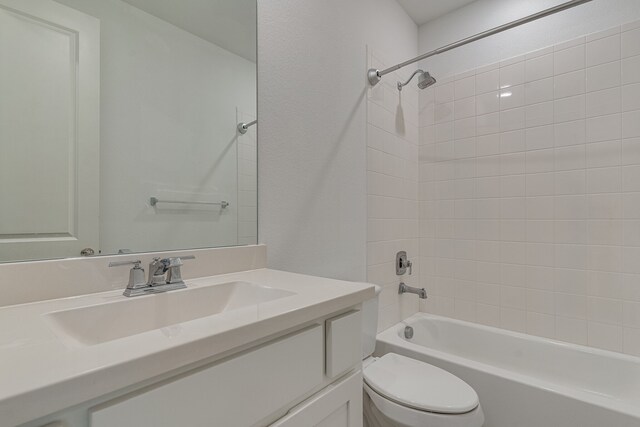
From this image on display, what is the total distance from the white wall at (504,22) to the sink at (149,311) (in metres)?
2.08

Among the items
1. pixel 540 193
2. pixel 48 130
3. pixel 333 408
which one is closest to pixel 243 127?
pixel 48 130

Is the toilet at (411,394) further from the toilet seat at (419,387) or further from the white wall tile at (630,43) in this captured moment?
the white wall tile at (630,43)

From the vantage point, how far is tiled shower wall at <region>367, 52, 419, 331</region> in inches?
72.2

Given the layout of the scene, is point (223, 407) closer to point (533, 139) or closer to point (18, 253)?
point (18, 253)

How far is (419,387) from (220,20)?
62.8 inches

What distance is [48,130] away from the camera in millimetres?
770

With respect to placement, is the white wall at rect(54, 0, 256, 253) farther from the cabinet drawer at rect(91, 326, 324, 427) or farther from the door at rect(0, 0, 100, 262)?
the cabinet drawer at rect(91, 326, 324, 427)

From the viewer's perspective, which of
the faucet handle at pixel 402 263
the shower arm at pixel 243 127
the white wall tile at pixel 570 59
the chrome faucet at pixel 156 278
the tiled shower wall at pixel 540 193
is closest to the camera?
the chrome faucet at pixel 156 278

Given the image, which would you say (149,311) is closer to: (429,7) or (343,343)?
(343,343)

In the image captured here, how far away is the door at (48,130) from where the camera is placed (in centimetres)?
72

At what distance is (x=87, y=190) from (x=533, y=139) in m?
2.17

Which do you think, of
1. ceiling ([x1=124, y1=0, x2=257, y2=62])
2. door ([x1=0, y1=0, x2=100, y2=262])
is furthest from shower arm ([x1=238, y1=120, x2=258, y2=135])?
door ([x1=0, y1=0, x2=100, y2=262])

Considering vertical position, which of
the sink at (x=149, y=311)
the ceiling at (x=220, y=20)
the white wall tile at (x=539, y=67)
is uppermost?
the white wall tile at (x=539, y=67)

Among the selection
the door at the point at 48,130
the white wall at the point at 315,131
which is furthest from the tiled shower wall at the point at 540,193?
the door at the point at 48,130
